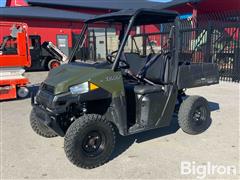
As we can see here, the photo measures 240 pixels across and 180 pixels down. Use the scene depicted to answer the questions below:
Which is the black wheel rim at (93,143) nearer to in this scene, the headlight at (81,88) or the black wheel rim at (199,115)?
the headlight at (81,88)

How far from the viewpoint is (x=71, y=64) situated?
4.70m

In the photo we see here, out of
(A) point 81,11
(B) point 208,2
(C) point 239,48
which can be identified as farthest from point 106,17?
(A) point 81,11

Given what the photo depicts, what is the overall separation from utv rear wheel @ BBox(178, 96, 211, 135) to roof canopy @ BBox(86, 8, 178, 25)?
4.68 ft

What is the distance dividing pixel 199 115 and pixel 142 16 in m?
2.00

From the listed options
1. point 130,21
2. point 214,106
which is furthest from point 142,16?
point 214,106

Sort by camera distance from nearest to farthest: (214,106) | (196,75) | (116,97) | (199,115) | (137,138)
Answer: (116,97), (137,138), (196,75), (199,115), (214,106)

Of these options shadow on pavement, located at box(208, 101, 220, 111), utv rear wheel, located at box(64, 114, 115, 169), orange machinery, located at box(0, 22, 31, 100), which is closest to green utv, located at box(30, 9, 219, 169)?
utv rear wheel, located at box(64, 114, 115, 169)

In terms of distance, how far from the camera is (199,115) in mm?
5207

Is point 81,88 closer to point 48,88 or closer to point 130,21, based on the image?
point 48,88

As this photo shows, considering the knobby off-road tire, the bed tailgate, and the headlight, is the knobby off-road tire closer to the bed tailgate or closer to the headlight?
the headlight

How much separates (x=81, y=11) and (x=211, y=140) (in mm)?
24371

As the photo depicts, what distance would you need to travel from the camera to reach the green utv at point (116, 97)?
381 centimetres

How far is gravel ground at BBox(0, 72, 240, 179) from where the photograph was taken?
3.73 metres

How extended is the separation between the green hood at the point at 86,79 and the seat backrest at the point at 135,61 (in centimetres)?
123
